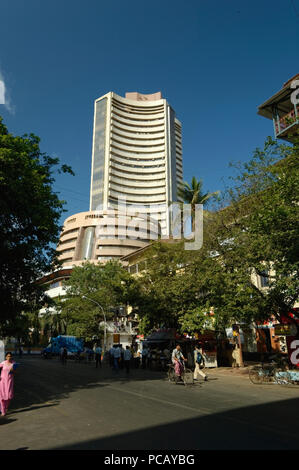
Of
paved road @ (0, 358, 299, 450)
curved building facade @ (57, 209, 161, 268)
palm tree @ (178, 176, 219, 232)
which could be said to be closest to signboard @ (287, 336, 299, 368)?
paved road @ (0, 358, 299, 450)

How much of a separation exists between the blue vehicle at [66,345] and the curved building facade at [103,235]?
3340 centimetres

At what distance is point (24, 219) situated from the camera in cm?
1434

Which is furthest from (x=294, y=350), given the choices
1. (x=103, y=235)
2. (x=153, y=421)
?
(x=103, y=235)

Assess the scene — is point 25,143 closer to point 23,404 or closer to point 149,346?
point 23,404

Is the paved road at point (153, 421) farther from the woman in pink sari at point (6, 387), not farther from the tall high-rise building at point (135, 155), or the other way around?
the tall high-rise building at point (135, 155)

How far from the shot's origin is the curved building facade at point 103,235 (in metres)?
83.6

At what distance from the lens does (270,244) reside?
14422 mm

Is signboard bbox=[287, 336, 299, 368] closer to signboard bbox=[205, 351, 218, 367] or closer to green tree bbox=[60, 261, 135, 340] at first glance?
signboard bbox=[205, 351, 218, 367]

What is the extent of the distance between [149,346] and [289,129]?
1956cm

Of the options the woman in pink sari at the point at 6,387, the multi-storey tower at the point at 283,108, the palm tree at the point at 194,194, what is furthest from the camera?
the palm tree at the point at 194,194

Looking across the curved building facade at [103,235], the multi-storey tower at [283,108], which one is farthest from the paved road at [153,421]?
the curved building facade at [103,235]

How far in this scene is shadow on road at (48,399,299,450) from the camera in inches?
214

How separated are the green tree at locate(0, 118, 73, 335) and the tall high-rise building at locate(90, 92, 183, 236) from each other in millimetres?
87061
